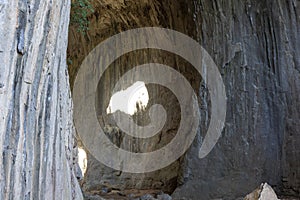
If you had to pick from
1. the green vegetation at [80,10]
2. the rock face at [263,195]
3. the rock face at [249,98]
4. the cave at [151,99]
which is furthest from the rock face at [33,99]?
the rock face at [249,98]

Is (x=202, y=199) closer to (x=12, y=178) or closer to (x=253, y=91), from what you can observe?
(x=253, y=91)

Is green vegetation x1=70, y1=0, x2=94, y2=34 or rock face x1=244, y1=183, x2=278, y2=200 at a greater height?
green vegetation x1=70, y1=0, x2=94, y2=34

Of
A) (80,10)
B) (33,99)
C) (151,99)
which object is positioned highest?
(80,10)

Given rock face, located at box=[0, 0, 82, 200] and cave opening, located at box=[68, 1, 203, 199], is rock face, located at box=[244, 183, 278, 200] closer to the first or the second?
rock face, located at box=[0, 0, 82, 200]

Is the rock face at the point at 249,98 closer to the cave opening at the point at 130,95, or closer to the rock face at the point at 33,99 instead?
the cave opening at the point at 130,95

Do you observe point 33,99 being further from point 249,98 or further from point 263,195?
point 249,98

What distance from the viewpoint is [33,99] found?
1.95 meters

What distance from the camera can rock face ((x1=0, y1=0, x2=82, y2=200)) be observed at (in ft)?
5.49

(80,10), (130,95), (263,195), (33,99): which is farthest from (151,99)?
(33,99)

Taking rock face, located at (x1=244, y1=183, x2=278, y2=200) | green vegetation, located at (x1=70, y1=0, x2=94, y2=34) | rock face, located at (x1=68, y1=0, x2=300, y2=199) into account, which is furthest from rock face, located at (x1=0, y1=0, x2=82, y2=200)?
rock face, located at (x1=68, y1=0, x2=300, y2=199)

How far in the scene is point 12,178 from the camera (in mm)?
1701

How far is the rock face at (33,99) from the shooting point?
1.67 metres

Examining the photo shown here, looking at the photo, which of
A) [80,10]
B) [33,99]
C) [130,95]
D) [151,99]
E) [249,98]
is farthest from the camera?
[130,95]

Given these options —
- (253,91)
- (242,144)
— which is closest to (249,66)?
(253,91)
